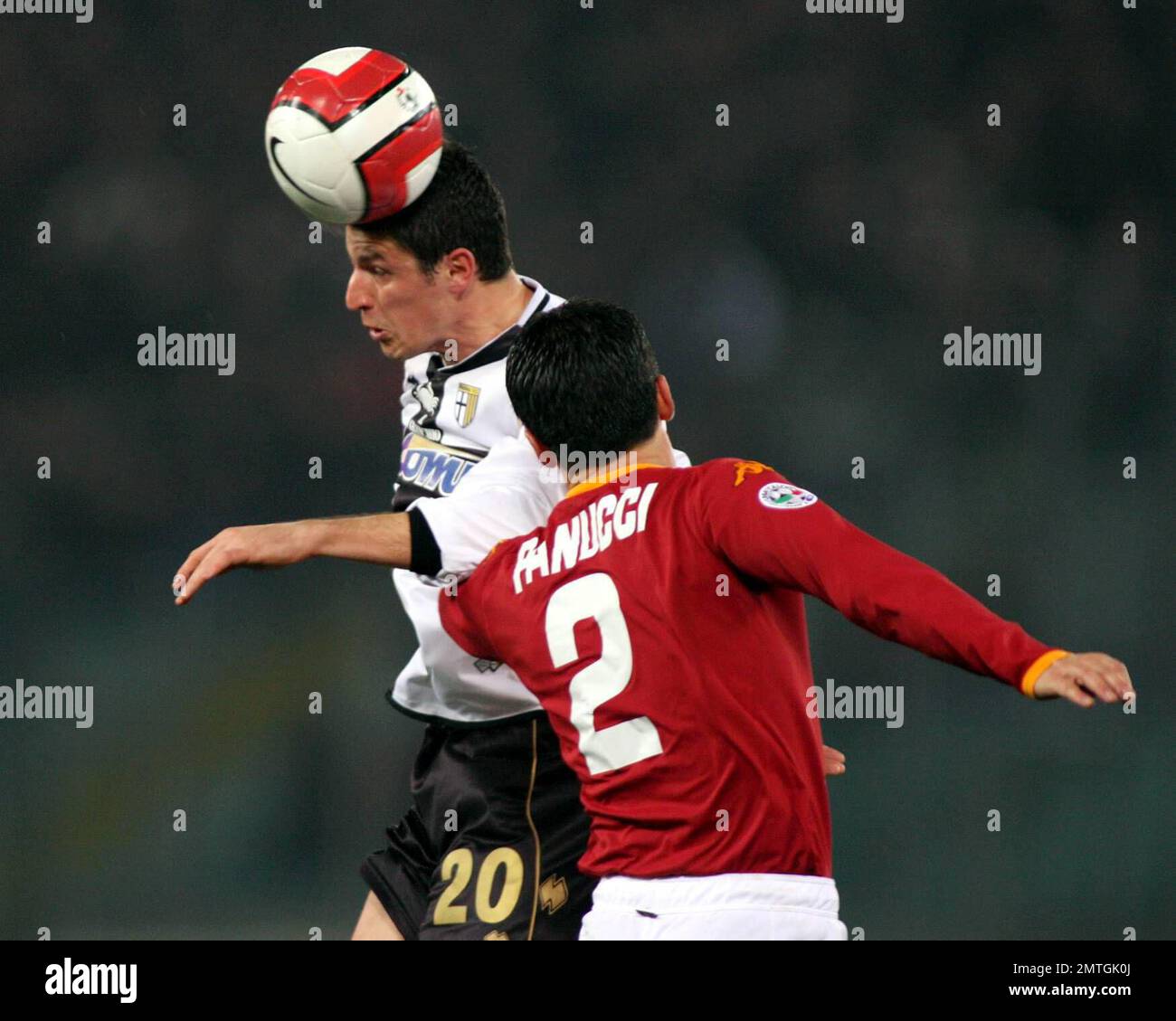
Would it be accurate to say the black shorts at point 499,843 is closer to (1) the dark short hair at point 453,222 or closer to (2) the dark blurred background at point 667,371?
(1) the dark short hair at point 453,222

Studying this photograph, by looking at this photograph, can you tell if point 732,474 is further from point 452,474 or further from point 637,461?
point 452,474

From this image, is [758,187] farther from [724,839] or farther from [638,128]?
[724,839]

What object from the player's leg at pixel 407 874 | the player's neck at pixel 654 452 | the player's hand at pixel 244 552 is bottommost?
the player's leg at pixel 407 874

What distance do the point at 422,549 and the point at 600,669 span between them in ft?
1.54

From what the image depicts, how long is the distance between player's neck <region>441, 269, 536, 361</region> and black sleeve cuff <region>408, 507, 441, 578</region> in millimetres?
723

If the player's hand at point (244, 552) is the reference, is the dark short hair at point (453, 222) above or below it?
above

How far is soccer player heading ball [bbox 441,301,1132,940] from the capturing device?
8.48 ft

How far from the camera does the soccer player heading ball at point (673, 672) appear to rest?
8.48 feet

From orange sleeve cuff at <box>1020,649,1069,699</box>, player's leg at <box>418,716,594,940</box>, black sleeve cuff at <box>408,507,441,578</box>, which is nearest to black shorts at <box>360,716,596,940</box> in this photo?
player's leg at <box>418,716,594,940</box>

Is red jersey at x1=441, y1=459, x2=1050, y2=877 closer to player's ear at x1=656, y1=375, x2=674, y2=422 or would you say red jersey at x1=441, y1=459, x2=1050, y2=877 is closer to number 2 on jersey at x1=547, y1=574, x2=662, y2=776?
number 2 on jersey at x1=547, y1=574, x2=662, y2=776

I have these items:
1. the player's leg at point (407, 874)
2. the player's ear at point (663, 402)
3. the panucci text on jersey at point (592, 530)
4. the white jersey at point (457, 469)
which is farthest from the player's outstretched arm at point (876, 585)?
the player's leg at point (407, 874)

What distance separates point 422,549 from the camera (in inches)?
117

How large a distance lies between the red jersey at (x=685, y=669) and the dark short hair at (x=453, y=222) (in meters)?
1.01

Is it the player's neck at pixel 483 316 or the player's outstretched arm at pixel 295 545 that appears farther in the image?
the player's neck at pixel 483 316
